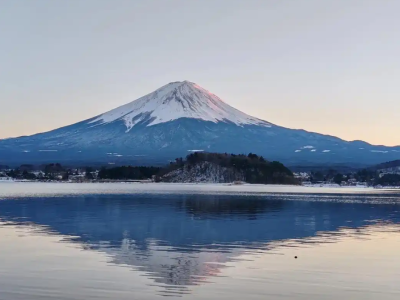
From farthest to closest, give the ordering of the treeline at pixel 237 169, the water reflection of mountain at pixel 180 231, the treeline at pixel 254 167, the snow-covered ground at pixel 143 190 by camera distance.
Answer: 1. the treeline at pixel 237 169
2. the treeline at pixel 254 167
3. the snow-covered ground at pixel 143 190
4. the water reflection of mountain at pixel 180 231

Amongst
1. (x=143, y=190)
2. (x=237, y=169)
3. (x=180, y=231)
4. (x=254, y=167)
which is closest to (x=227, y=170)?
(x=237, y=169)

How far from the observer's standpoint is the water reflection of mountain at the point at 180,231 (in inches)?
730

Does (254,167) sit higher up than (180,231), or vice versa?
(254,167)

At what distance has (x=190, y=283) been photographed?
15.8m

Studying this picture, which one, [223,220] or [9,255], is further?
[223,220]

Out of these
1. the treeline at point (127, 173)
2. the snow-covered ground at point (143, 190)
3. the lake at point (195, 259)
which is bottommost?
the lake at point (195, 259)

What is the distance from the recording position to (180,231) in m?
27.3

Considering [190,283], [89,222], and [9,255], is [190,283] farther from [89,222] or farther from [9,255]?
[89,222]

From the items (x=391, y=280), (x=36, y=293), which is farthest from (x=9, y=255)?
(x=391, y=280)


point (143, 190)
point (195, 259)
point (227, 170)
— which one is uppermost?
point (227, 170)

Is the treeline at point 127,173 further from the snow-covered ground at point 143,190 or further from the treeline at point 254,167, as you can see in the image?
the snow-covered ground at point 143,190

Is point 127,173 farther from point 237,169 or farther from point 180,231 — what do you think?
point 180,231

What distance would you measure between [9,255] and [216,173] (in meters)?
129

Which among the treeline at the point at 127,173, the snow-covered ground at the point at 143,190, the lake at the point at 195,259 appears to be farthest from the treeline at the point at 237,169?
the lake at the point at 195,259
